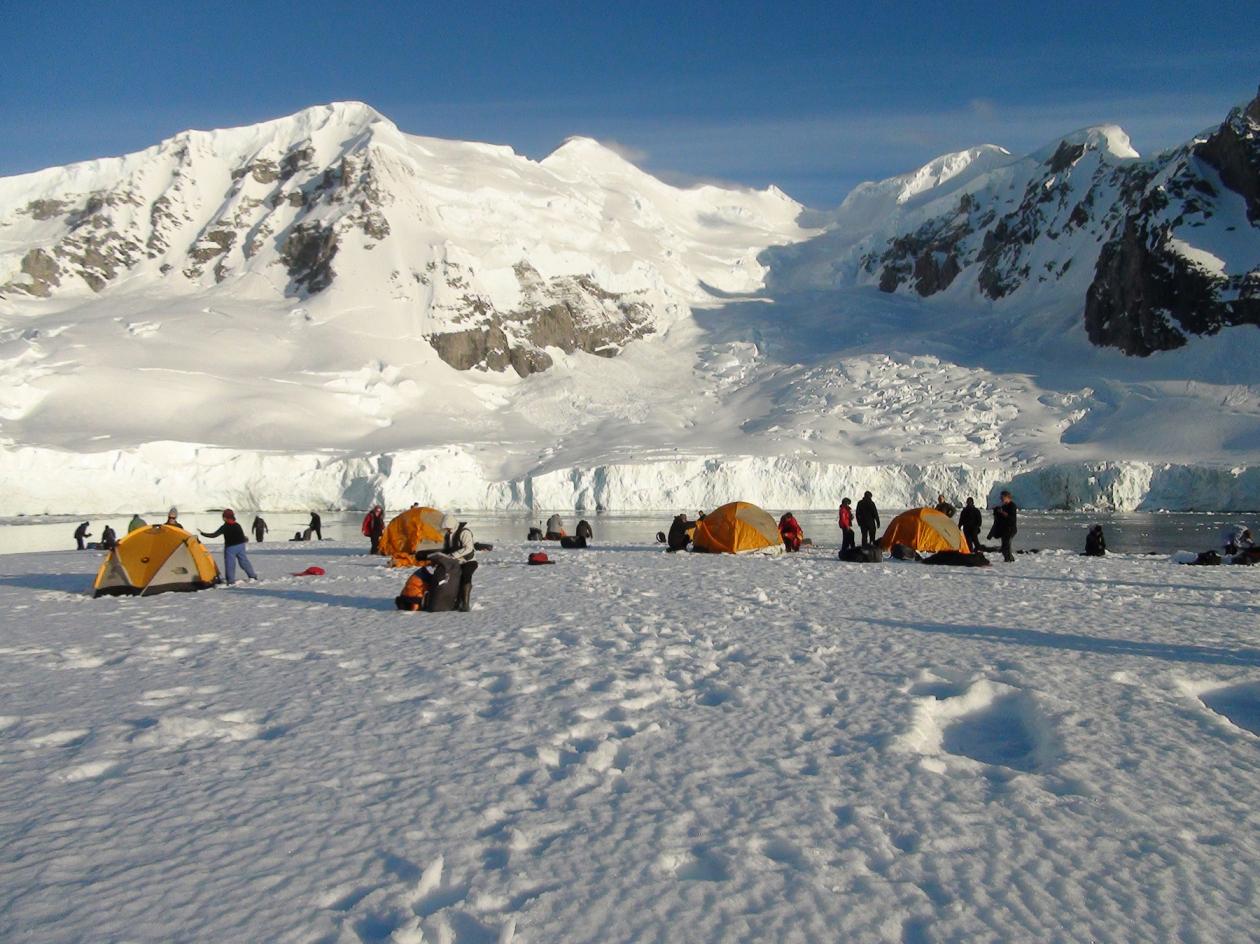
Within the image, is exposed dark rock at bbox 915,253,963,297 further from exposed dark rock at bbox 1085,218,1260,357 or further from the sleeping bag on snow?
the sleeping bag on snow

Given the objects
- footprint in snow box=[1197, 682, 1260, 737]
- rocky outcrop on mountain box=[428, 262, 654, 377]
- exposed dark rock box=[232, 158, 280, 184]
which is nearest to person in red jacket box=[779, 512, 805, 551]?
footprint in snow box=[1197, 682, 1260, 737]

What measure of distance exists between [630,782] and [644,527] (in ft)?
114

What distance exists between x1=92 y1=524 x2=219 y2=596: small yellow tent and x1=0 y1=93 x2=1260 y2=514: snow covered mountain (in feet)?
134

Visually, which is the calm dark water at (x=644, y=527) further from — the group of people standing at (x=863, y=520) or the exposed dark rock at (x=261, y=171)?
the exposed dark rock at (x=261, y=171)

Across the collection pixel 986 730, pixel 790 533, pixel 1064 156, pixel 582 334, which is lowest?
pixel 986 730

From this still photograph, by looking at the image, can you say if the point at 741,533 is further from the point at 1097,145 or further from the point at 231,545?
the point at 1097,145

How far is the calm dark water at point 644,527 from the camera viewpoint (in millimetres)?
30500

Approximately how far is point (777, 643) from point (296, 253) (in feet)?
337

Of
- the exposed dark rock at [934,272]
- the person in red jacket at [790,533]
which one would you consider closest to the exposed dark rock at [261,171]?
the exposed dark rock at [934,272]

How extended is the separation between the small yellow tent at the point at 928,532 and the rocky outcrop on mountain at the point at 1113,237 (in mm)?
74287

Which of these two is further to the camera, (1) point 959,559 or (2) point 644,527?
(2) point 644,527

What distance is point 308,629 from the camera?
9.21 metres

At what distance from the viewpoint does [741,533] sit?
65.9ft

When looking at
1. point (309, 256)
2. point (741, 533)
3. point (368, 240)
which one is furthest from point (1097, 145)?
point (741, 533)
